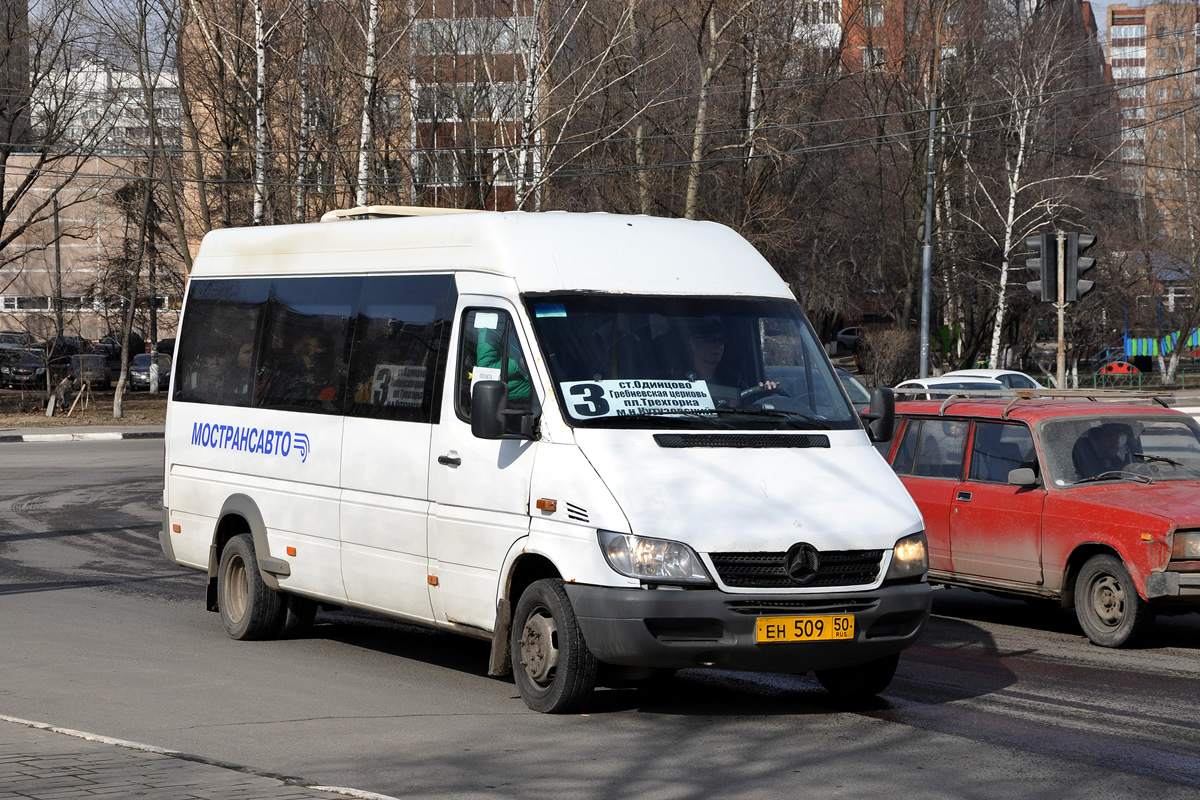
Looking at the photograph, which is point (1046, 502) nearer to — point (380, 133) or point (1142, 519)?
point (1142, 519)

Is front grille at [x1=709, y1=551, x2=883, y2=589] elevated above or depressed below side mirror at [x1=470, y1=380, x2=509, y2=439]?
below

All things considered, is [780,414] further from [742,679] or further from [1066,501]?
[1066,501]

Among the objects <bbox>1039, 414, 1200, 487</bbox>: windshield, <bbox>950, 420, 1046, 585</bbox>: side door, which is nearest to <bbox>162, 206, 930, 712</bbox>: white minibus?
<bbox>950, 420, 1046, 585</bbox>: side door

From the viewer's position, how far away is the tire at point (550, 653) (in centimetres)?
752

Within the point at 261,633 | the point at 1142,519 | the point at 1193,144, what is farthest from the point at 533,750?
the point at 1193,144

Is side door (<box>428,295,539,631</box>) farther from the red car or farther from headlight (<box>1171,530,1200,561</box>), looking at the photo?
headlight (<box>1171,530,1200,561</box>)

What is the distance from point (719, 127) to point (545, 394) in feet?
106

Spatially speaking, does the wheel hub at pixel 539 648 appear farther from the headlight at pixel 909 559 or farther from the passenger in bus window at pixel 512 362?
the headlight at pixel 909 559

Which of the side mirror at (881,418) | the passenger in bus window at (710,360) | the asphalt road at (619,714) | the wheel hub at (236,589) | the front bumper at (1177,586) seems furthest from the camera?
the wheel hub at (236,589)

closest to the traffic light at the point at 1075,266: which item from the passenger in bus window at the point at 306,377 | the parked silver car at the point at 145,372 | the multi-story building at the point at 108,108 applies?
the passenger in bus window at the point at 306,377

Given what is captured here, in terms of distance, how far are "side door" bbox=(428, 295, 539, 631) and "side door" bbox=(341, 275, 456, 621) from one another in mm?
135

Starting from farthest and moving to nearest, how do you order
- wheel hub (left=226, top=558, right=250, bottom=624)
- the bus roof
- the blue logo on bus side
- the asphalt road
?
wheel hub (left=226, top=558, right=250, bottom=624) < the blue logo on bus side < the bus roof < the asphalt road

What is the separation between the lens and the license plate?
7.26 m

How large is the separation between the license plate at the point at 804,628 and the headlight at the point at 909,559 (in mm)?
359
